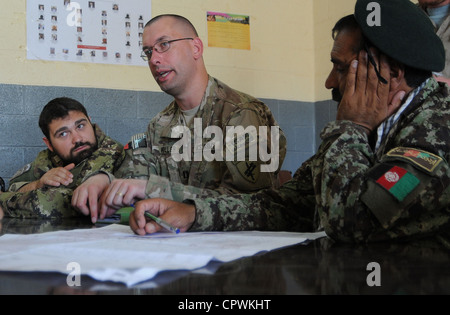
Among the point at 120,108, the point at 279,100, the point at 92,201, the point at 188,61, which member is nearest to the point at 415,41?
the point at 92,201

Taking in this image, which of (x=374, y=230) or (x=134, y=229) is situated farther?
(x=134, y=229)

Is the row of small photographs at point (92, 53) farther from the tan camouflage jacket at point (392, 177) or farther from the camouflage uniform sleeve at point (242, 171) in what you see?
the tan camouflage jacket at point (392, 177)

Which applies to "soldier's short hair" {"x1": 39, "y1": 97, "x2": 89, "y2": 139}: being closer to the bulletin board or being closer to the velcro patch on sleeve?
the bulletin board

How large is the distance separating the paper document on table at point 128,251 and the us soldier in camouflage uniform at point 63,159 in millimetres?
916

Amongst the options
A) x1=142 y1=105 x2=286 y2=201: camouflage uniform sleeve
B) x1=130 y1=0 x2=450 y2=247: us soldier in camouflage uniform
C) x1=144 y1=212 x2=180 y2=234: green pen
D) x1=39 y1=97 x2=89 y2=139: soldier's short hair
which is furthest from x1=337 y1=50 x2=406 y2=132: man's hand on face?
x1=39 y1=97 x2=89 y2=139: soldier's short hair

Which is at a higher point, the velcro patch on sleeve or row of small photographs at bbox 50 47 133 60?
row of small photographs at bbox 50 47 133 60

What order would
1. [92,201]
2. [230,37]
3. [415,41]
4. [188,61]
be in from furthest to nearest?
[230,37] < [188,61] < [92,201] < [415,41]

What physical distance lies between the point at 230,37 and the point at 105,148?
1504 millimetres

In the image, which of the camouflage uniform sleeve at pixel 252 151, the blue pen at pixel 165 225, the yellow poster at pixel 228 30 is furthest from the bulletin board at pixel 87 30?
the blue pen at pixel 165 225

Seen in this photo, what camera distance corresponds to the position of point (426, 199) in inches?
35.6

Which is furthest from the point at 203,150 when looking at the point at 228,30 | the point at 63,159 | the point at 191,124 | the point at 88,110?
the point at 228,30

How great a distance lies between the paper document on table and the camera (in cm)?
66

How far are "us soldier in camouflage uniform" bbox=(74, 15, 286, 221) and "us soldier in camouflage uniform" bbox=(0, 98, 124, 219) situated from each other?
115 mm
